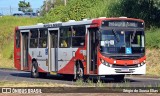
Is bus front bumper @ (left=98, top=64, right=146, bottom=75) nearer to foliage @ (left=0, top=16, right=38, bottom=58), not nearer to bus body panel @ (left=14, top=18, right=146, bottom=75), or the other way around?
bus body panel @ (left=14, top=18, right=146, bottom=75)

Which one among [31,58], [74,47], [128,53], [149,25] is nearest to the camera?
[128,53]

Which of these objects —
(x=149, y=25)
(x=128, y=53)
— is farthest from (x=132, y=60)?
(x=149, y=25)

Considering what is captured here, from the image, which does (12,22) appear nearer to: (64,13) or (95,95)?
(64,13)

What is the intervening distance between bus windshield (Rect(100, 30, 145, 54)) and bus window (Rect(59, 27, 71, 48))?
317 cm

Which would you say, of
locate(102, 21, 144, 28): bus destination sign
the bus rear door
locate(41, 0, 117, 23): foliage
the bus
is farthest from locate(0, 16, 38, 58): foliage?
locate(102, 21, 144, 28): bus destination sign

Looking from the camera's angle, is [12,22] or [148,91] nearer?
[148,91]

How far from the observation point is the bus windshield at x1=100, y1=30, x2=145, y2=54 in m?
25.2

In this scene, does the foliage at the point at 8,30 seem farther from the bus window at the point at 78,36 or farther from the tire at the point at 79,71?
the tire at the point at 79,71

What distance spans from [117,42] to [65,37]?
3.92m

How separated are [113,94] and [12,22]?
56.0 metres

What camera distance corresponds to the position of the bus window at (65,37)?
91.8ft

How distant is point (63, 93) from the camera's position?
18.3m

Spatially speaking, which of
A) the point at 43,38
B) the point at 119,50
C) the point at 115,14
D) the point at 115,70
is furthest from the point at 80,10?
the point at 115,70

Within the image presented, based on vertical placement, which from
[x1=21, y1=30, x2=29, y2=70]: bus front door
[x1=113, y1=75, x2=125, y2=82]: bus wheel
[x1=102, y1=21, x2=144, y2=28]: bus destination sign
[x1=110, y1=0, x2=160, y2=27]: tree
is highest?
[x1=110, y1=0, x2=160, y2=27]: tree
